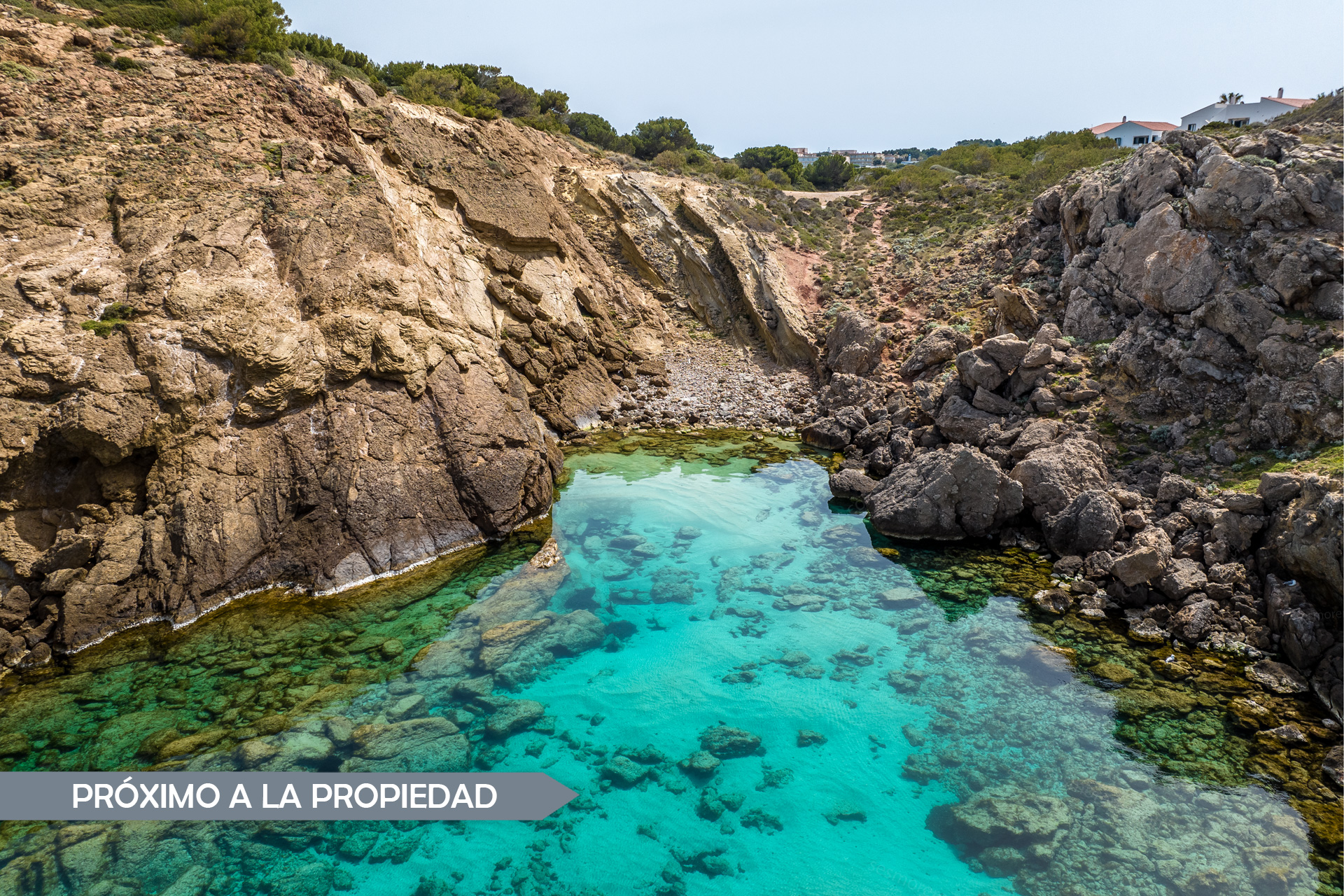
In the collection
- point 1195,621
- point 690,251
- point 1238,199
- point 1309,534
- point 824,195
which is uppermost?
point 824,195

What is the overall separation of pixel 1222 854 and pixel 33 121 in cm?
2668

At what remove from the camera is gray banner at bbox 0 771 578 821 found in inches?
346

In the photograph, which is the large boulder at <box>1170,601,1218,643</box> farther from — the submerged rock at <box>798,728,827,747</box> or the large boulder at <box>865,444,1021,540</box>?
the submerged rock at <box>798,728,827,747</box>

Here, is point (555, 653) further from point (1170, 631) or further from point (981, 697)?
point (1170, 631)

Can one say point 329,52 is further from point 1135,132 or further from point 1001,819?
point 1135,132

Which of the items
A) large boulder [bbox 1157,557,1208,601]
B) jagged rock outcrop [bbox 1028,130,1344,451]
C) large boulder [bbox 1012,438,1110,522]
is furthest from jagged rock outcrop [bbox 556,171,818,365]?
large boulder [bbox 1157,557,1208,601]

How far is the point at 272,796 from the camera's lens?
9031mm

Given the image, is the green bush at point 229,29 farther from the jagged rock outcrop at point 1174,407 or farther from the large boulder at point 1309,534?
the large boulder at point 1309,534

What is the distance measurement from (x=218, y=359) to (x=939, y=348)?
2123 centimetres

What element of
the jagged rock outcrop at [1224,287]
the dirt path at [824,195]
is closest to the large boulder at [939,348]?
the jagged rock outcrop at [1224,287]

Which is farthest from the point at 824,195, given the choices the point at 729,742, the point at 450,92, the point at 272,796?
the point at 272,796

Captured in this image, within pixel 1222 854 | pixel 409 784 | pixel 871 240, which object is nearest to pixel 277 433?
pixel 409 784

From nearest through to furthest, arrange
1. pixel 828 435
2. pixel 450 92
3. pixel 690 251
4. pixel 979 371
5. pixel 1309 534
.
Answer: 1. pixel 1309 534
2. pixel 979 371
3. pixel 828 435
4. pixel 450 92
5. pixel 690 251

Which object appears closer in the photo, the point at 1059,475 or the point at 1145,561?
the point at 1145,561
